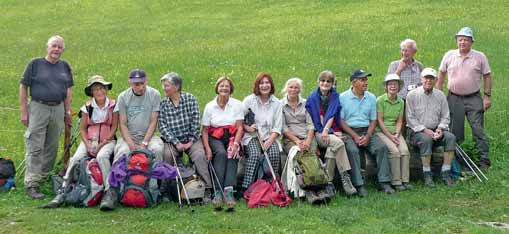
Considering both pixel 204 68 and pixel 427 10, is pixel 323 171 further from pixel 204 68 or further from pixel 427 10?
pixel 427 10

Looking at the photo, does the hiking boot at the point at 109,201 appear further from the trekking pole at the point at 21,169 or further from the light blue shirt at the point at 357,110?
the light blue shirt at the point at 357,110

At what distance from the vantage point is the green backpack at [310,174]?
9750 mm

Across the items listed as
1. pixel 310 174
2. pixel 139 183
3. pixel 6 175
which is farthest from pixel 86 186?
pixel 310 174

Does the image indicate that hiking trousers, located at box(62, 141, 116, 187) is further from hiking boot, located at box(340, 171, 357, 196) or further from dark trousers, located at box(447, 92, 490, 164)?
dark trousers, located at box(447, 92, 490, 164)

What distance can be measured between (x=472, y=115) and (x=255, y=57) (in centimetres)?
964

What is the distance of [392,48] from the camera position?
20.8 meters

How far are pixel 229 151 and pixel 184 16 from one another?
739 inches

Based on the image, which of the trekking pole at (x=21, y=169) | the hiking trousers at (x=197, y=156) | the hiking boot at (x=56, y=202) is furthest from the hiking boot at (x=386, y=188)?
the trekking pole at (x=21, y=169)

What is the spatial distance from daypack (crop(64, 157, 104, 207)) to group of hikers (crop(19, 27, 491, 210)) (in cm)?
10

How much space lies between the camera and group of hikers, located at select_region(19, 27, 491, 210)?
1025 cm

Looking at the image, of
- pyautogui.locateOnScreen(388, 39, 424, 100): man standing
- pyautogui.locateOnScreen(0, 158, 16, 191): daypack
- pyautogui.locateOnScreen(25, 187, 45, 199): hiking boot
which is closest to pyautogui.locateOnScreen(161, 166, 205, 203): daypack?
pyautogui.locateOnScreen(25, 187, 45, 199): hiking boot

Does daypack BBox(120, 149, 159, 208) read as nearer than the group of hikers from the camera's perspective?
Yes

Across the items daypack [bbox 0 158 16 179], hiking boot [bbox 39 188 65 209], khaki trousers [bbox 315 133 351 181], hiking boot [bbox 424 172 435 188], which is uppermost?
khaki trousers [bbox 315 133 351 181]

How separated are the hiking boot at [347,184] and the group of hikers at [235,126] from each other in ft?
0.04
